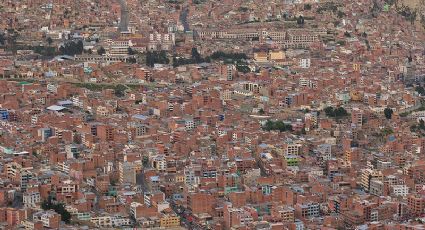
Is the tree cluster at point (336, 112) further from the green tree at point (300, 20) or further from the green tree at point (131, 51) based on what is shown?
the green tree at point (300, 20)

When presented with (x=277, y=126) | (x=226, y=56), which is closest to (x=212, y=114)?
(x=277, y=126)

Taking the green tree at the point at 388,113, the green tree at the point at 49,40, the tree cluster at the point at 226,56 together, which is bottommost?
the green tree at the point at 388,113

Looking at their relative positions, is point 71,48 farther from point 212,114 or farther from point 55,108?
point 212,114

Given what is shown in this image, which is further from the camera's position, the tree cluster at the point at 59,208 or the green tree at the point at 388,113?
A: the green tree at the point at 388,113

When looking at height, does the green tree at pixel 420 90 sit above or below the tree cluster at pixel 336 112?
below

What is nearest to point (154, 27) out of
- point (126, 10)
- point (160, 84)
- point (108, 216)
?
point (126, 10)

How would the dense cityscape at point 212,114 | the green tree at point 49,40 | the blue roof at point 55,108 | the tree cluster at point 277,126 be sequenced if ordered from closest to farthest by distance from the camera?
the dense cityscape at point 212,114 < the tree cluster at point 277,126 < the blue roof at point 55,108 < the green tree at point 49,40

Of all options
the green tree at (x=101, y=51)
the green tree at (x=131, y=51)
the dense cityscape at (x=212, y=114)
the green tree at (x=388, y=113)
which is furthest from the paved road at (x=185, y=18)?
the green tree at (x=388, y=113)

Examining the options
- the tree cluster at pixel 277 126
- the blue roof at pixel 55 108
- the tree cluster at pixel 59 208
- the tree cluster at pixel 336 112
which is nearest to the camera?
the tree cluster at pixel 59 208

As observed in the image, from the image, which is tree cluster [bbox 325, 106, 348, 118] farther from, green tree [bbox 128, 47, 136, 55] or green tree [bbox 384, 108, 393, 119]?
green tree [bbox 128, 47, 136, 55]
